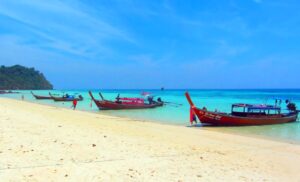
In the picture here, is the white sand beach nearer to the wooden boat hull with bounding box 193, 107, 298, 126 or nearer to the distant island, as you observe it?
the wooden boat hull with bounding box 193, 107, 298, 126

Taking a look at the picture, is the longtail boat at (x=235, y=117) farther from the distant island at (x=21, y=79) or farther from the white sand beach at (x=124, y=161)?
the distant island at (x=21, y=79)

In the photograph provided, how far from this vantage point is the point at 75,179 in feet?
18.7

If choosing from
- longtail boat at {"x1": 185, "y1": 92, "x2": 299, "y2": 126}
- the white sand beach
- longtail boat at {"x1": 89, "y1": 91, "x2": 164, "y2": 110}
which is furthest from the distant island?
the white sand beach

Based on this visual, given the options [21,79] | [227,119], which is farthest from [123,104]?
[21,79]

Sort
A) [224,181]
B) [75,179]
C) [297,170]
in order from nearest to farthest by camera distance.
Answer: [75,179]
[224,181]
[297,170]

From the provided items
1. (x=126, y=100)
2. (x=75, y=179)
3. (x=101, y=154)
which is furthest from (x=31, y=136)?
(x=126, y=100)

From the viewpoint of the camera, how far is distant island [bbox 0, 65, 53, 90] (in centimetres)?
14315

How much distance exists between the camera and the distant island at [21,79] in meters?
143

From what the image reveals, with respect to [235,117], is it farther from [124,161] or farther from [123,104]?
[123,104]

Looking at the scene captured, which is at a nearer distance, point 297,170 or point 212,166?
point 212,166

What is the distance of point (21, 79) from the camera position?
15825 cm

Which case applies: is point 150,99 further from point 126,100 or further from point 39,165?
point 39,165

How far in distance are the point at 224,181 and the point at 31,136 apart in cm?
581

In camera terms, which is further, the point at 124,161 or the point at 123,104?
the point at 123,104
